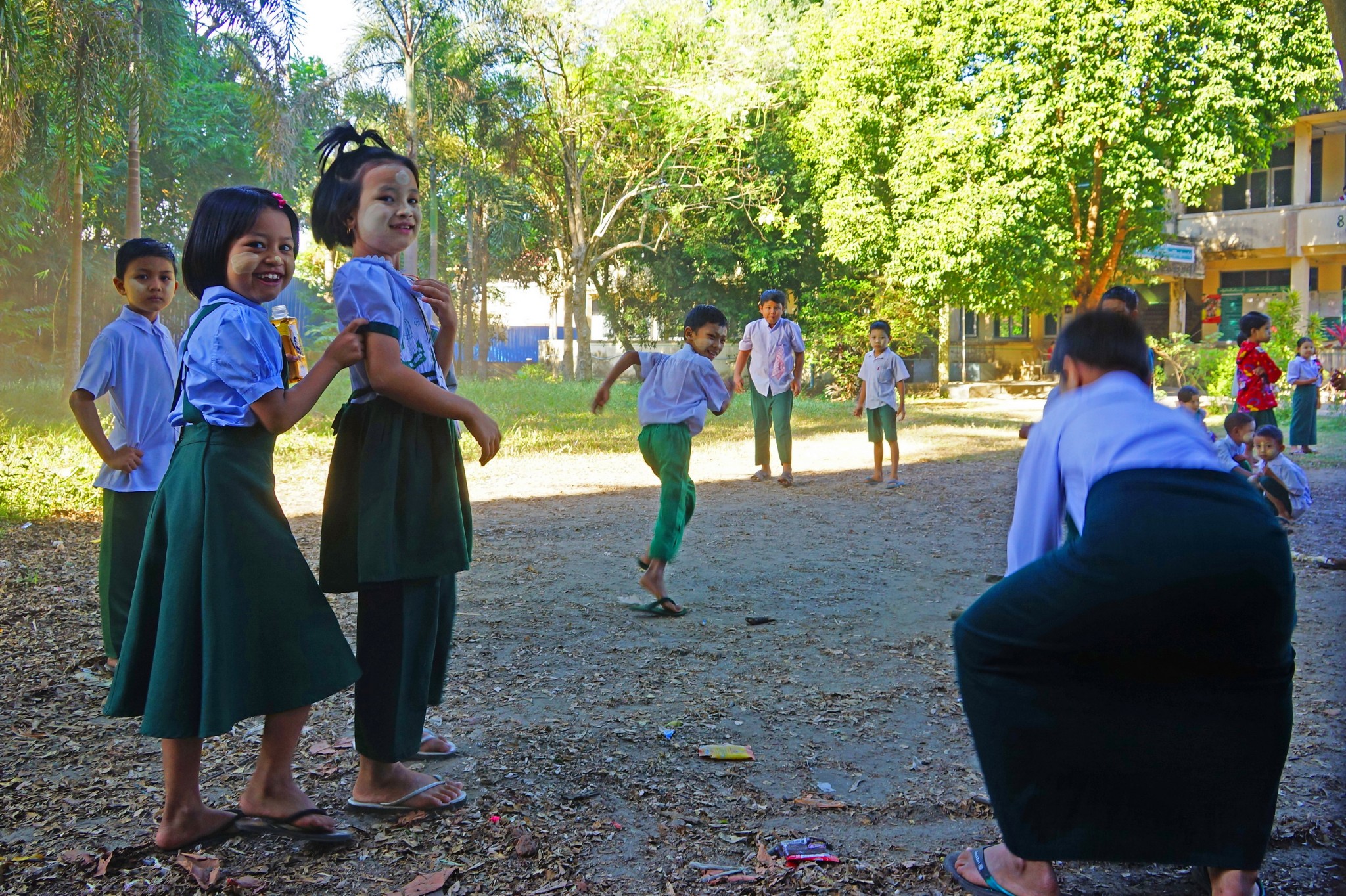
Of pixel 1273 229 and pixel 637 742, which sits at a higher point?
pixel 1273 229

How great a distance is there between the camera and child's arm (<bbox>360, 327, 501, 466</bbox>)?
284cm

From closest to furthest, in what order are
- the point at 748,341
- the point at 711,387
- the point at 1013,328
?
the point at 711,387 < the point at 748,341 < the point at 1013,328

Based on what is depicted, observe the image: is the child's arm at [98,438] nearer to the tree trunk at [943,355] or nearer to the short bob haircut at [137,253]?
the short bob haircut at [137,253]

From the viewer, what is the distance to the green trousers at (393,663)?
117 inches

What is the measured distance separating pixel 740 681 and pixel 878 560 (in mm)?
2948

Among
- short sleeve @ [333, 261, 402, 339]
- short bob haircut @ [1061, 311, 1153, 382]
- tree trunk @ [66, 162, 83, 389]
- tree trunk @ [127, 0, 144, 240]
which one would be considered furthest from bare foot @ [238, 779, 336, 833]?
tree trunk @ [66, 162, 83, 389]

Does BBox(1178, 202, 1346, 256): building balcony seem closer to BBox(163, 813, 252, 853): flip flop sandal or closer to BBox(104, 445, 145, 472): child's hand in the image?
BBox(104, 445, 145, 472): child's hand

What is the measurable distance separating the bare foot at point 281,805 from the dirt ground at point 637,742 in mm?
84

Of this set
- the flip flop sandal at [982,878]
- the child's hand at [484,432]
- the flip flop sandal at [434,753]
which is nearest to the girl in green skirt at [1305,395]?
the flip flop sandal at [982,878]

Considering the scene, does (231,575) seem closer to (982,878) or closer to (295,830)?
(295,830)

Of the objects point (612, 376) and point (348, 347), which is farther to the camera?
point (612, 376)

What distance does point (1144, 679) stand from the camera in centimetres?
231

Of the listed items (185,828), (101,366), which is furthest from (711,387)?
(185,828)

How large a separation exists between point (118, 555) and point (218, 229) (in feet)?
6.34
